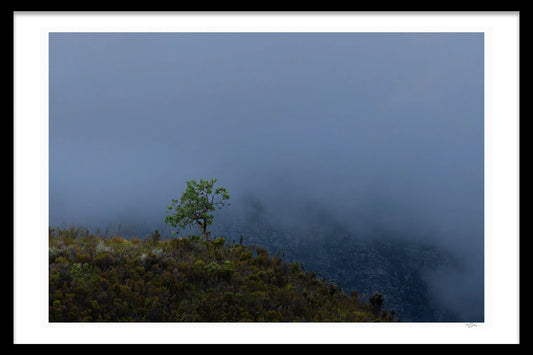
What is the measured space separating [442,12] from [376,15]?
5.04ft

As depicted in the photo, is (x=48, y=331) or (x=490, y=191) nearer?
(x=48, y=331)

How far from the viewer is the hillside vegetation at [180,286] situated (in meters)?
5.95

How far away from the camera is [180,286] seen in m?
6.64

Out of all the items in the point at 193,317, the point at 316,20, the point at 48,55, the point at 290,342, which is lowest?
the point at 290,342

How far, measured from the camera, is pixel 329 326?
6.13m

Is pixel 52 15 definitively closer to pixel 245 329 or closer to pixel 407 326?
pixel 245 329

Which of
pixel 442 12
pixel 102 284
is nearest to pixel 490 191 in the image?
pixel 442 12

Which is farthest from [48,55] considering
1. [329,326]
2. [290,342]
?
[329,326]

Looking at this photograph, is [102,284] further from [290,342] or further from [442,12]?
[442,12]

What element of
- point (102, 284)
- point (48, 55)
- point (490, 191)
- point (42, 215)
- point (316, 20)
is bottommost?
point (102, 284)

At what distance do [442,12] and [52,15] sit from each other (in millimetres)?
9211

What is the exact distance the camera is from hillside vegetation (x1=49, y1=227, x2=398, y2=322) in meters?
5.95

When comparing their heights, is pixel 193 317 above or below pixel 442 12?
below

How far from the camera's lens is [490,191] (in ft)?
21.1
